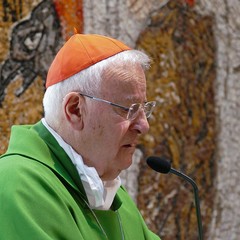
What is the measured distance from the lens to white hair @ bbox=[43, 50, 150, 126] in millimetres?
3041

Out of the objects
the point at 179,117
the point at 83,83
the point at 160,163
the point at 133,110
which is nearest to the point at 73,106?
the point at 83,83

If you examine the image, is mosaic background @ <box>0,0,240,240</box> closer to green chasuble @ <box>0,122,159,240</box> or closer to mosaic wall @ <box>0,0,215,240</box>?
mosaic wall @ <box>0,0,215,240</box>

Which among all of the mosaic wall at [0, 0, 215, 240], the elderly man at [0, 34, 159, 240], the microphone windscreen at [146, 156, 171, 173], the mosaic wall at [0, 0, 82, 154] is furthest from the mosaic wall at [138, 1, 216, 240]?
the elderly man at [0, 34, 159, 240]

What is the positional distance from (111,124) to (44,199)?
434 mm

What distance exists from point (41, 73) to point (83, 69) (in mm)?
1628

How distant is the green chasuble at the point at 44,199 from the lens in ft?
8.71

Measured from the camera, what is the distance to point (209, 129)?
231 inches

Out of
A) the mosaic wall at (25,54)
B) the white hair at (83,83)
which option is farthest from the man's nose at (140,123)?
the mosaic wall at (25,54)

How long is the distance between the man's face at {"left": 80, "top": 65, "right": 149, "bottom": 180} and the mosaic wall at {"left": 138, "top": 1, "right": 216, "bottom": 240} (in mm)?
2252

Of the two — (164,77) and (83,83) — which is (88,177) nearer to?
(83,83)

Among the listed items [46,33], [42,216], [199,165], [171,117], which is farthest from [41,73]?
[42,216]

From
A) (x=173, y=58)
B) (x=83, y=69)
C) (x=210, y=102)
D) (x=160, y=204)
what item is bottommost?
(x=160, y=204)

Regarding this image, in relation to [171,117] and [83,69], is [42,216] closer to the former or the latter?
[83,69]

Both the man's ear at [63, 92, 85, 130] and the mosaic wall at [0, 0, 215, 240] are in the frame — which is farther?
the mosaic wall at [0, 0, 215, 240]
